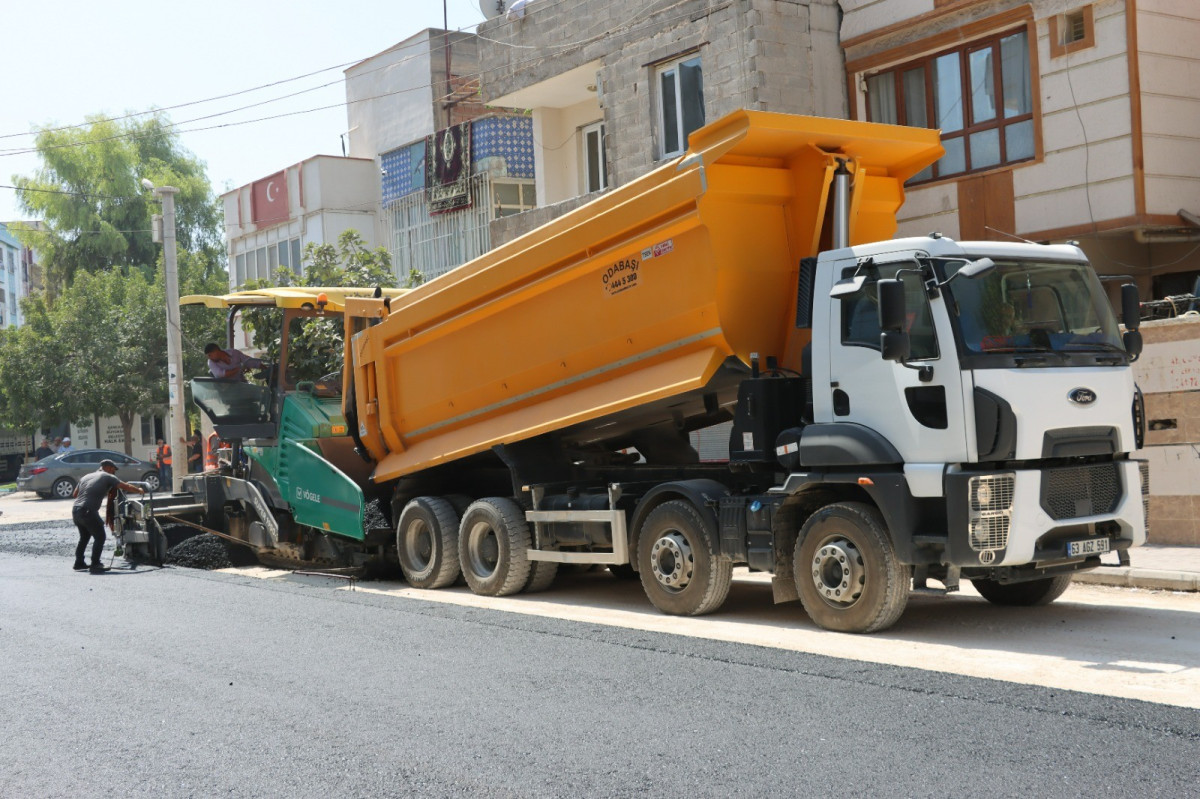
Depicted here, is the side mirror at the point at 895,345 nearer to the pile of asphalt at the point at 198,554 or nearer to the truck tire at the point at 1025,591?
the truck tire at the point at 1025,591

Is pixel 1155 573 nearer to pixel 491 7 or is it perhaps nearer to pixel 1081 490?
pixel 1081 490

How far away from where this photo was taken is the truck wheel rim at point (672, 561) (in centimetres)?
948

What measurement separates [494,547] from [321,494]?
2.45 meters

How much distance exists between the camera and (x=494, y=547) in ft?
37.7

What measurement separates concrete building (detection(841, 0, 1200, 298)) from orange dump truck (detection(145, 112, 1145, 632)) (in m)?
4.94

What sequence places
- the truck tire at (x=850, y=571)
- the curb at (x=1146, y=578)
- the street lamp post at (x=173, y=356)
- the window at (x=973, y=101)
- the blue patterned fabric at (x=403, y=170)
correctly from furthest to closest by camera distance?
1. the blue patterned fabric at (x=403, y=170)
2. the street lamp post at (x=173, y=356)
3. the window at (x=973, y=101)
4. the curb at (x=1146, y=578)
5. the truck tire at (x=850, y=571)

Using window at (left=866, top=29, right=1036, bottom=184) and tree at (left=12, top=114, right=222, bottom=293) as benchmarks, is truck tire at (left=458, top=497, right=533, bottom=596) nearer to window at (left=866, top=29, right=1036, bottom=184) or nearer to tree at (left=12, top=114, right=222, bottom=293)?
window at (left=866, top=29, right=1036, bottom=184)

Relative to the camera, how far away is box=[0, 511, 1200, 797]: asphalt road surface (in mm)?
5156

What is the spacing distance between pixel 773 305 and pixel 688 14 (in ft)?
28.3

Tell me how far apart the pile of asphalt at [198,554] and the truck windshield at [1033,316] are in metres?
9.76

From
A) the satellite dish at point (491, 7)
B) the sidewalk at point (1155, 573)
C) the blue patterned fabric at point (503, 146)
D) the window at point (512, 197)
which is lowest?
the sidewalk at point (1155, 573)

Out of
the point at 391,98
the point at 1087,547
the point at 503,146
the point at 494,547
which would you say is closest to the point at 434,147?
the point at 503,146

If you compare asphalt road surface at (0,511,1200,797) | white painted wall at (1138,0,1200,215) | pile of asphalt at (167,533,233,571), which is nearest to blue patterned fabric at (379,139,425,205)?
pile of asphalt at (167,533,233,571)

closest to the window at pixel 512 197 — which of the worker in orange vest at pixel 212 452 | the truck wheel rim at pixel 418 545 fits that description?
the worker in orange vest at pixel 212 452
